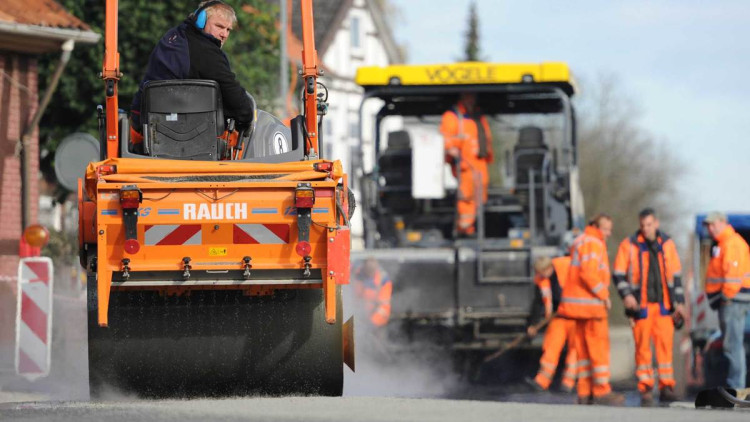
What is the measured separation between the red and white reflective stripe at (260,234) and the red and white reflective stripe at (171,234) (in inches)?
8.5

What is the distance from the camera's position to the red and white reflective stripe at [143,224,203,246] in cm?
864

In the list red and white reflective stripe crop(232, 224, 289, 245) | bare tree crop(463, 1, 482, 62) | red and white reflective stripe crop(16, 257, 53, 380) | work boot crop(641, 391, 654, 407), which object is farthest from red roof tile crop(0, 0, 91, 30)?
bare tree crop(463, 1, 482, 62)

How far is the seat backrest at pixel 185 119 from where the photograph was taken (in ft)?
30.6

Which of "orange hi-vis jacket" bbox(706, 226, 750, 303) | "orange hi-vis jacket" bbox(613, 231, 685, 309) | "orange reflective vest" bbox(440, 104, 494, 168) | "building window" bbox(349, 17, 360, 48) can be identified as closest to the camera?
"orange hi-vis jacket" bbox(613, 231, 685, 309)

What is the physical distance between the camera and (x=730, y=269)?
14.6m

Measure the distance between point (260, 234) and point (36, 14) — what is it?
1240 cm

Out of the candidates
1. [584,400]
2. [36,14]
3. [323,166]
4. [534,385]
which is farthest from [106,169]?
[36,14]

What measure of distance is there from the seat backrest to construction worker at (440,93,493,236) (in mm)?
7481

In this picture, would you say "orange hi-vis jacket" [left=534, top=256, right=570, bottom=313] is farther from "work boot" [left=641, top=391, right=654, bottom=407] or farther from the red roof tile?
the red roof tile

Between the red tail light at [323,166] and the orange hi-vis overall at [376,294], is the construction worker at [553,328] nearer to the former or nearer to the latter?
the orange hi-vis overall at [376,294]

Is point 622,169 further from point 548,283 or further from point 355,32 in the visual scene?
point 548,283

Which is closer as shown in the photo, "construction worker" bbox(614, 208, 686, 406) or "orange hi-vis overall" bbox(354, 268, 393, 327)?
"construction worker" bbox(614, 208, 686, 406)

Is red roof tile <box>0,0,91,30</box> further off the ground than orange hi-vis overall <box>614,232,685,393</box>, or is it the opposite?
red roof tile <box>0,0,91,30</box>

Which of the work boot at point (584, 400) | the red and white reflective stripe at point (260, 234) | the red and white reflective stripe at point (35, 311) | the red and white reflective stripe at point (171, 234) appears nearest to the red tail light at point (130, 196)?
the red and white reflective stripe at point (171, 234)
